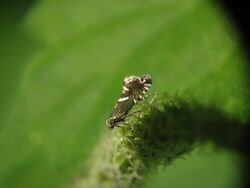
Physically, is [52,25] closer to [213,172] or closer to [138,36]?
[138,36]

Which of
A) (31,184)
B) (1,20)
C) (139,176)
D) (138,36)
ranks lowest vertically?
(139,176)

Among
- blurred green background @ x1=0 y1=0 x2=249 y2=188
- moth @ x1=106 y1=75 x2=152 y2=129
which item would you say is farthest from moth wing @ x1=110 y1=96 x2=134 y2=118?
blurred green background @ x1=0 y1=0 x2=249 y2=188

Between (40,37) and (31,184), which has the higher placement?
(40,37)

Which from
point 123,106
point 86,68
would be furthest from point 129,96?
point 86,68

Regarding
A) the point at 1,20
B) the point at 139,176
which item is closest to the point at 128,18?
the point at 1,20

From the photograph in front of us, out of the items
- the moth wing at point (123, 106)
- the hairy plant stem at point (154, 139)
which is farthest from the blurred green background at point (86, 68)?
the moth wing at point (123, 106)

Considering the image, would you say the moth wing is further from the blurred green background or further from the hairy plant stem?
the blurred green background
